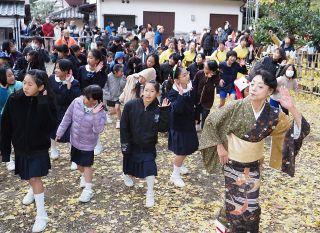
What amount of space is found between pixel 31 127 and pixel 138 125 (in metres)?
1.25

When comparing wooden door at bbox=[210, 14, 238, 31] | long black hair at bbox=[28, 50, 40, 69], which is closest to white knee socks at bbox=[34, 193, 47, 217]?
long black hair at bbox=[28, 50, 40, 69]

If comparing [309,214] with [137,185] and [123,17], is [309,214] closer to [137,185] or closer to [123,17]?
[137,185]

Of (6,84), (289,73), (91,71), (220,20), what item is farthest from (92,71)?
(220,20)

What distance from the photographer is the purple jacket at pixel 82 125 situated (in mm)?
4797

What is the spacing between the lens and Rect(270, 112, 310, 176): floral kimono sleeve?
3.59m

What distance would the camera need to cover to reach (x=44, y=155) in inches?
167

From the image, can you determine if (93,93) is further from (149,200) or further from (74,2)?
(74,2)

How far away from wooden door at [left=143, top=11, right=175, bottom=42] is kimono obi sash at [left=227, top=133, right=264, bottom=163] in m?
20.4

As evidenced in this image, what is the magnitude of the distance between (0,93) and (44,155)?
1.76 metres

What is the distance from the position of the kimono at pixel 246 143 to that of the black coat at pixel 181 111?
62.1 inches

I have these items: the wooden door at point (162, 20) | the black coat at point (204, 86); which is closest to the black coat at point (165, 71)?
the black coat at point (204, 86)

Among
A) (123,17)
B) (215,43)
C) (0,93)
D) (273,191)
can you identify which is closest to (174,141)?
(273,191)

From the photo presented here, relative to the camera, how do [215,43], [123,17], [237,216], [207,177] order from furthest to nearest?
[123,17]
[215,43]
[207,177]
[237,216]

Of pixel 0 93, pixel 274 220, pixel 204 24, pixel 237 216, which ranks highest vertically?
pixel 204 24
